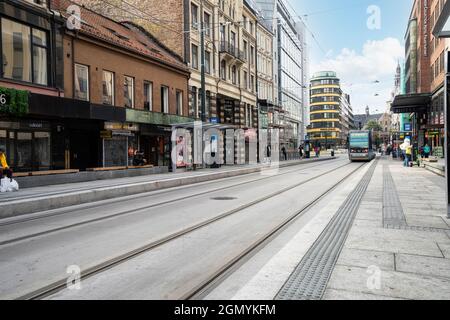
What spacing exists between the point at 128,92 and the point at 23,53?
7.63 meters

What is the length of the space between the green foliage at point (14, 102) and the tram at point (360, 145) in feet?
111

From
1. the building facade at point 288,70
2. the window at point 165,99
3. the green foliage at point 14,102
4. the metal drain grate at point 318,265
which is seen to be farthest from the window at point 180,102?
the building facade at point 288,70

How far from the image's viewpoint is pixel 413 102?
38688 millimetres

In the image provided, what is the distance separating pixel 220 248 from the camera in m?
5.96

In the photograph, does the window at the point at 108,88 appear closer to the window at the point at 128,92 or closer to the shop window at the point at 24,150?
the window at the point at 128,92

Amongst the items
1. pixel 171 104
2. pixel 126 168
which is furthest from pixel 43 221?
pixel 171 104

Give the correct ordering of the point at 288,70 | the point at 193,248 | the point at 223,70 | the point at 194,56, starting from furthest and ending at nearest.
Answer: the point at 288,70
the point at 223,70
the point at 194,56
the point at 193,248

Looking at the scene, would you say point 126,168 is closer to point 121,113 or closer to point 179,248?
point 121,113

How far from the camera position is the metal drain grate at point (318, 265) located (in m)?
3.98

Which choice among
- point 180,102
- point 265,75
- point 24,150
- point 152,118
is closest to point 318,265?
point 24,150

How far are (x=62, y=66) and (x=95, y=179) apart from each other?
5999 mm

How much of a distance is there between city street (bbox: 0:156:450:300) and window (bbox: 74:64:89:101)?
1164 centimetres

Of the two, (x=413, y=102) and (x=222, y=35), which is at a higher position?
(x=222, y=35)

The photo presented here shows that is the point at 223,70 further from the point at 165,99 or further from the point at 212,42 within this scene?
the point at 165,99
